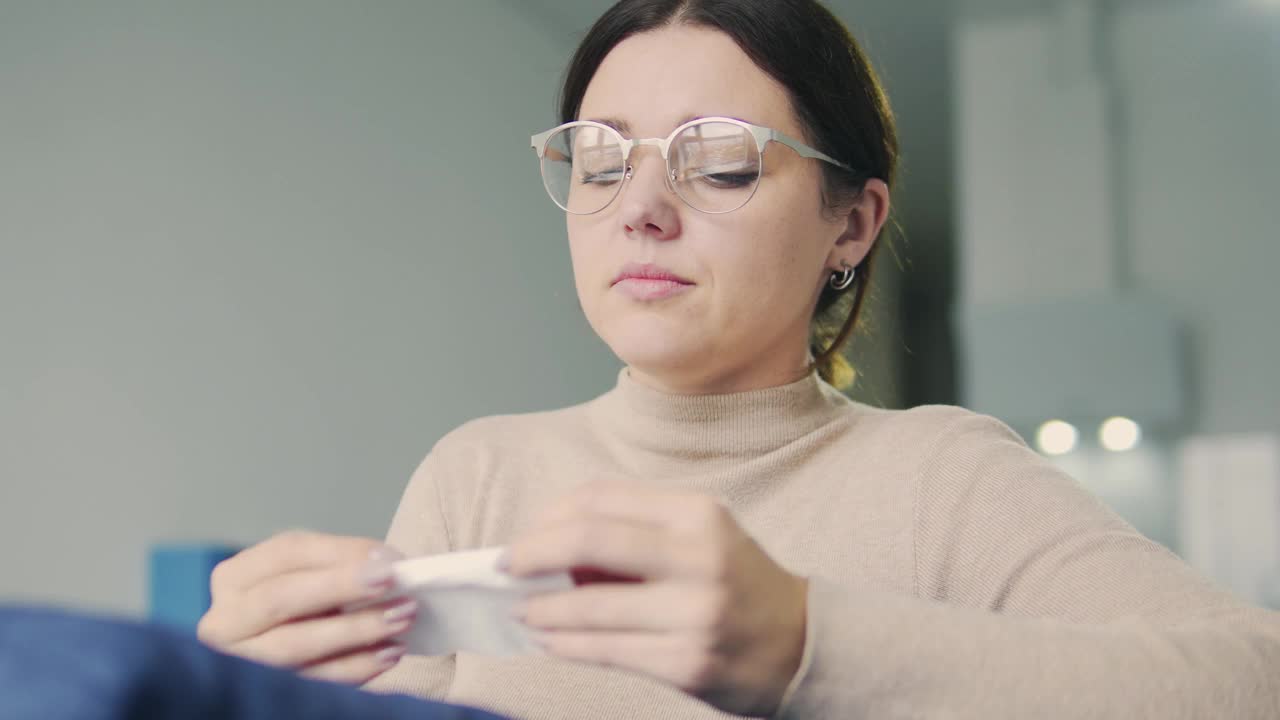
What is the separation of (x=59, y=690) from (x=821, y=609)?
1.15ft

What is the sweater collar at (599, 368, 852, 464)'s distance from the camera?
1.21 meters

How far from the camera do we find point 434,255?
419 cm

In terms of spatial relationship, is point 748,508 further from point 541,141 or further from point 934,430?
point 541,141

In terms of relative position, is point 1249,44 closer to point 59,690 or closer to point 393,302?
point 393,302

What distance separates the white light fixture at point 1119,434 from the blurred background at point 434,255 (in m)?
0.01

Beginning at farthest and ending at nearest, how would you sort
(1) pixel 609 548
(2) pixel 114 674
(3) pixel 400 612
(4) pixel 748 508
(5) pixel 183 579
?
(5) pixel 183 579 < (4) pixel 748 508 < (3) pixel 400 612 < (1) pixel 609 548 < (2) pixel 114 674

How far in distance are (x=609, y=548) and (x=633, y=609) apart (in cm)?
3

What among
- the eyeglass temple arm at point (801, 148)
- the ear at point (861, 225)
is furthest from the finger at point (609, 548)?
the ear at point (861, 225)

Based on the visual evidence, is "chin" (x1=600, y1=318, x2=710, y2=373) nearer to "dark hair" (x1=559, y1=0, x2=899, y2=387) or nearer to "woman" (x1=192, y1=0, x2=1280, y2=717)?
"woman" (x1=192, y1=0, x2=1280, y2=717)

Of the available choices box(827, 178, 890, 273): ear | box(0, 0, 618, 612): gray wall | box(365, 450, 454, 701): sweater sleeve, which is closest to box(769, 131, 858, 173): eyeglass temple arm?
box(827, 178, 890, 273): ear

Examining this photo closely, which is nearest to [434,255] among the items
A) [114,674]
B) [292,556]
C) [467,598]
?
[292,556]

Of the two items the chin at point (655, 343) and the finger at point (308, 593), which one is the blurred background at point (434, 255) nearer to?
the chin at point (655, 343)

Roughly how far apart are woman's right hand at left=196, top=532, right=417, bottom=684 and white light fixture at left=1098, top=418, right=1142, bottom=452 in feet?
13.1

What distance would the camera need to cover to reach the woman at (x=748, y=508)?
1.68ft
